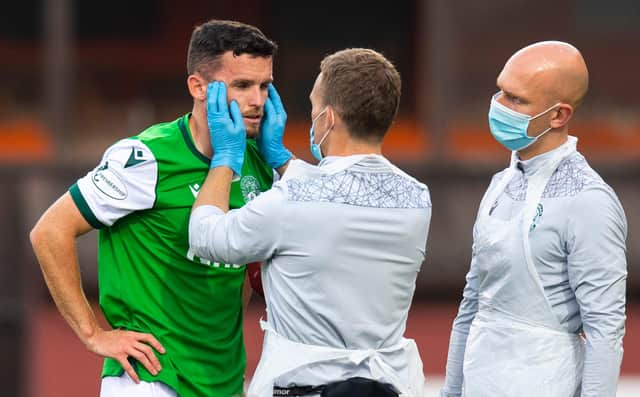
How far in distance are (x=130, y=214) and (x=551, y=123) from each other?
1.09m

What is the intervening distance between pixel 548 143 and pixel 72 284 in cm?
125

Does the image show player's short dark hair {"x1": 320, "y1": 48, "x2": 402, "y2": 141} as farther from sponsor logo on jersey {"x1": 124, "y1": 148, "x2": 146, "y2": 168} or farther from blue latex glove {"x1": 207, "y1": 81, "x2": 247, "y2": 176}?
sponsor logo on jersey {"x1": 124, "y1": 148, "x2": 146, "y2": 168}

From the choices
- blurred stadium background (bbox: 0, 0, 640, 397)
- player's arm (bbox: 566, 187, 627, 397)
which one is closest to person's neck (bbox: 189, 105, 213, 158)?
player's arm (bbox: 566, 187, 627, 397)

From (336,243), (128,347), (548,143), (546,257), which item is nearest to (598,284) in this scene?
(546,257)

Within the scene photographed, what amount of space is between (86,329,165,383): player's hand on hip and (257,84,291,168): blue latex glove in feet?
1.86

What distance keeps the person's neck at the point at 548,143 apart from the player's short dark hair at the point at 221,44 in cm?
72

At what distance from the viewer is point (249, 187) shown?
11.1ft

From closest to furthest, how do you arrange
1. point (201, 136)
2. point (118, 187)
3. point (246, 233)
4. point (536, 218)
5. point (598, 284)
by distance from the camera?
point (246, 233) → point (598, 284) → point (536, 218) → point (118, 187) → point (201, 136)

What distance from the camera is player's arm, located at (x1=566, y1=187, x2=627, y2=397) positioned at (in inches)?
117

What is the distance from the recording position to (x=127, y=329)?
3318mm

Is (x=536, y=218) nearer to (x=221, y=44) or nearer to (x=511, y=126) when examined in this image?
(x=511, y=126)

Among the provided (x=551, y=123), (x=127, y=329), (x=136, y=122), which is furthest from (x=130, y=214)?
(x=136, y=122)

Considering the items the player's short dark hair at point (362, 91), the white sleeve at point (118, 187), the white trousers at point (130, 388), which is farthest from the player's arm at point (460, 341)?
the white sleeve at point (118, 187)

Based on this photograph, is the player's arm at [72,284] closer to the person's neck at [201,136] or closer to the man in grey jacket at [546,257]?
the person's neck at [201,136]
